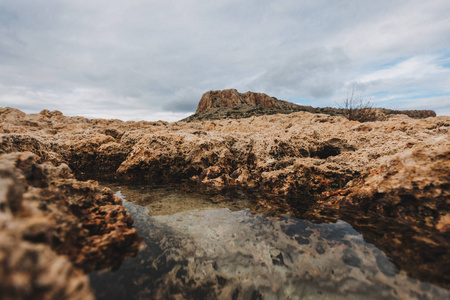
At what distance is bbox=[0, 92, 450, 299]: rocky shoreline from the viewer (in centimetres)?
145

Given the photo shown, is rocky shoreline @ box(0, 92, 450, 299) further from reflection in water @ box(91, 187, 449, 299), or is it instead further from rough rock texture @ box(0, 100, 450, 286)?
reflection in water @ box(91, 187, 449, 299)

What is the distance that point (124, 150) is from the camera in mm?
10680

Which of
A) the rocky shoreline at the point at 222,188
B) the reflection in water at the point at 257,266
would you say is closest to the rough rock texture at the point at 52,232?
the rocky shoreline at the point at 222,188

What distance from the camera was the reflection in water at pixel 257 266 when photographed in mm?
2549

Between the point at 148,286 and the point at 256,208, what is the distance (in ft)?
11.6

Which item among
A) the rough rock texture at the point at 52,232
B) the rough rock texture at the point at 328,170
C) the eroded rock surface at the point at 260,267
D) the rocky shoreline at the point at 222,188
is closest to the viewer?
the rough rock texture at the point at 52,232

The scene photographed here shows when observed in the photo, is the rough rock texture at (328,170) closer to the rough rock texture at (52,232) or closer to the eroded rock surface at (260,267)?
the eroded rock surface at (260,267)

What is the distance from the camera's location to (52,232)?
7.32 ft

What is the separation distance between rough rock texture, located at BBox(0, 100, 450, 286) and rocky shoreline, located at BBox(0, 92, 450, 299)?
3 cm

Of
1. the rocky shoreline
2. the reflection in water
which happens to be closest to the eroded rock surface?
the reflection in water

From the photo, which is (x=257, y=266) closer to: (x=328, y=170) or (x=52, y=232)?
(x=52, y=232)

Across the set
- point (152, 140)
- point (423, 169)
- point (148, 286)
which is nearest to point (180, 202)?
point (148, 286)

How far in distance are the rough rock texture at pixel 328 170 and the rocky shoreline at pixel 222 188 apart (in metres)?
0.03

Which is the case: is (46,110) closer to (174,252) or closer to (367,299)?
(174,252)
